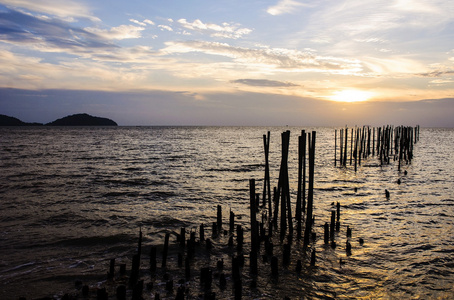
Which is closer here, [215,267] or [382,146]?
[215,267]

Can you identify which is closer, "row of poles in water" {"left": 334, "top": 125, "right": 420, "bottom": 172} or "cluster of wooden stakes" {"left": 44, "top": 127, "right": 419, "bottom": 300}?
"cluster of wooden stakes" {"left": 44, "top": 127, "right": 419, "bottom": 300}

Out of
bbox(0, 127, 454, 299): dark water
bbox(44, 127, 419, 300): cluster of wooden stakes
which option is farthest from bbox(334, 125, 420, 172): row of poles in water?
bbox(44, 127, 419, 300): cluster of wooden stakes

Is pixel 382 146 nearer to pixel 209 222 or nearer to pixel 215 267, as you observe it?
pixel 209 222

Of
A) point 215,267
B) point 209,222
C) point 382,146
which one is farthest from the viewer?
point 382,146

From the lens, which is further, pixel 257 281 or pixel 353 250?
pixel 353 250

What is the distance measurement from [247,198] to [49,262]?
10.2 meters

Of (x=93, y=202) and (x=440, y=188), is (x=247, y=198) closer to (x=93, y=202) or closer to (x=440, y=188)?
(x=93, y=202)

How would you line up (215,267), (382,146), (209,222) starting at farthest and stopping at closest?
1. (382,146)
2. (209,222)
3. (215,267)

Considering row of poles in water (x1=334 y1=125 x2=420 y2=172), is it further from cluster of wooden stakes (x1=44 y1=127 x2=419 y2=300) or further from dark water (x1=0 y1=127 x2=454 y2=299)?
cluster of wooden stakes (x1=44 y1=127 x2=419 y2=300)

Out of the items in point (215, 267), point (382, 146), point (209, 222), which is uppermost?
point (382, 146)

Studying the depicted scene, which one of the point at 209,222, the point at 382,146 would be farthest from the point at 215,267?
the point at 382,146

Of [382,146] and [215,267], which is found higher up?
[382,146]

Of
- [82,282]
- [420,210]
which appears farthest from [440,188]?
[82,282]

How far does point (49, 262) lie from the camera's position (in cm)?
840
